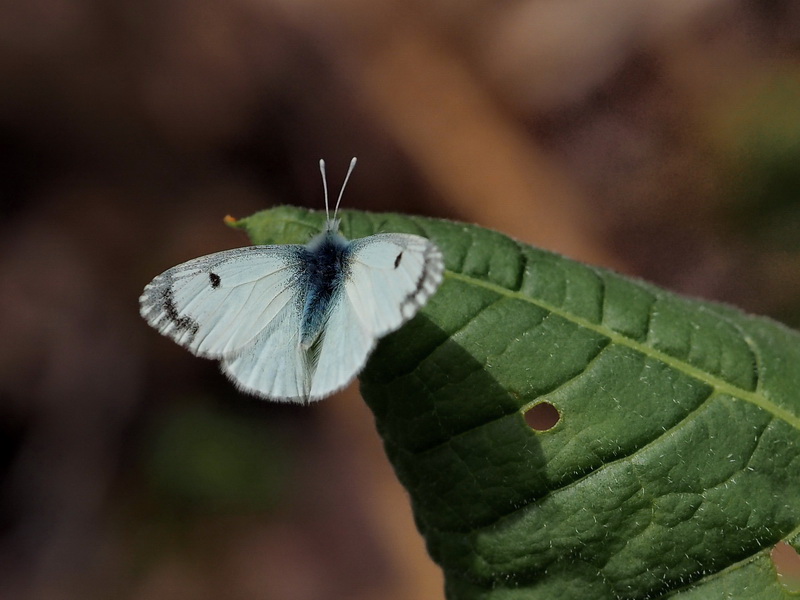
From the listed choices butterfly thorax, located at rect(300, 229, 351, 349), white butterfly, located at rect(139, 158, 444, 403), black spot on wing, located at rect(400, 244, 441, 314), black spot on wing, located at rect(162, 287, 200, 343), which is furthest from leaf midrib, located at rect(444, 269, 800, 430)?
black spot on wing, located at rect(162, 287, 200, 343)

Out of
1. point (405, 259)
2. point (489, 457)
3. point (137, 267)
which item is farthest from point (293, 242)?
point (137, 267)

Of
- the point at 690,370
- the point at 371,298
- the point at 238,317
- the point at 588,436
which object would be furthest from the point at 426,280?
the point at 238,317

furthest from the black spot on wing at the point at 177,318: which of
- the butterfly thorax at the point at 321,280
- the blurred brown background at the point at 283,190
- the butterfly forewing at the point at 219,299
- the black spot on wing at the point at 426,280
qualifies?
the blurred brown background at the point at 283,190

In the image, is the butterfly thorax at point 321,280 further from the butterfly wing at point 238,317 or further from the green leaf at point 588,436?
the green leaf at point 588,436

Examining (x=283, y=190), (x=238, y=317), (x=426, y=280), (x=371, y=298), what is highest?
(x=283, y=190)

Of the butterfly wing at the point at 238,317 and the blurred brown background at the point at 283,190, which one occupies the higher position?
the blurred brown background at the point at 283,190

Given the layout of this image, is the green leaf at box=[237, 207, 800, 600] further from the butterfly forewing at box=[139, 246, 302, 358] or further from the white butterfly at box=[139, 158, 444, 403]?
the butterfly forewing at box=[139, 246, 302, 358]

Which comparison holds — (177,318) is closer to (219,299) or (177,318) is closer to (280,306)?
(219,299)
